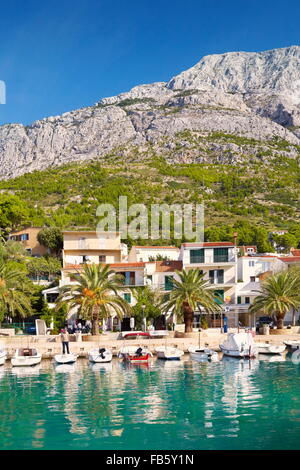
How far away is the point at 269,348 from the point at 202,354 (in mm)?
5524

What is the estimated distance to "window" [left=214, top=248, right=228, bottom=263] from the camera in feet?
180

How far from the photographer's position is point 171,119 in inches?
7126

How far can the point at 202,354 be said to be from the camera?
3734 cm

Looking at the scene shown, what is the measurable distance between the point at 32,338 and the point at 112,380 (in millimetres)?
13678

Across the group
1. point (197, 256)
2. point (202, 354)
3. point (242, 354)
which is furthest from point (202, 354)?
point (197, 256)

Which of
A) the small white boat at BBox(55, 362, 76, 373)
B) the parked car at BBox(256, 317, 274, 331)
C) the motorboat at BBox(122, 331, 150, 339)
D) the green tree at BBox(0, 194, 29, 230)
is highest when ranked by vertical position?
the green tree at BBox(0, 194, 29, 230)

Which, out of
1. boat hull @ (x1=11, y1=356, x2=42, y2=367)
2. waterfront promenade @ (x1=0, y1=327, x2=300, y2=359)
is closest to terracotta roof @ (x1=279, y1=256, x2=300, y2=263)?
waterfront promenade @ (x1=0, y1=327, x2=300, y2=359)

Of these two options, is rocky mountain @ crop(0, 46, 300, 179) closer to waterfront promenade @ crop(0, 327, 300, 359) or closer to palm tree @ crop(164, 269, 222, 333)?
palm tree @ crop(164, 269, 222, 333)

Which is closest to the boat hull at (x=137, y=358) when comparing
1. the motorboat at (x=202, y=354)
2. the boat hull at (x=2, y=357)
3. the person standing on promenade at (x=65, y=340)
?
the motorboat at (x=202, y=354)

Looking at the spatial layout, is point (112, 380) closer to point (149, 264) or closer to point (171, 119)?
point (149, 264)

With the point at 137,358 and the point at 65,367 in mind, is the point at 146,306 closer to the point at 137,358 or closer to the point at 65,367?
the point at 137,358

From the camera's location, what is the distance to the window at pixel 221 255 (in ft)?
180

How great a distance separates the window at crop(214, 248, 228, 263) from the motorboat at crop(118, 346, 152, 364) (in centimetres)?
1940

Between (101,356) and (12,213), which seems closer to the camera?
(101,356)
